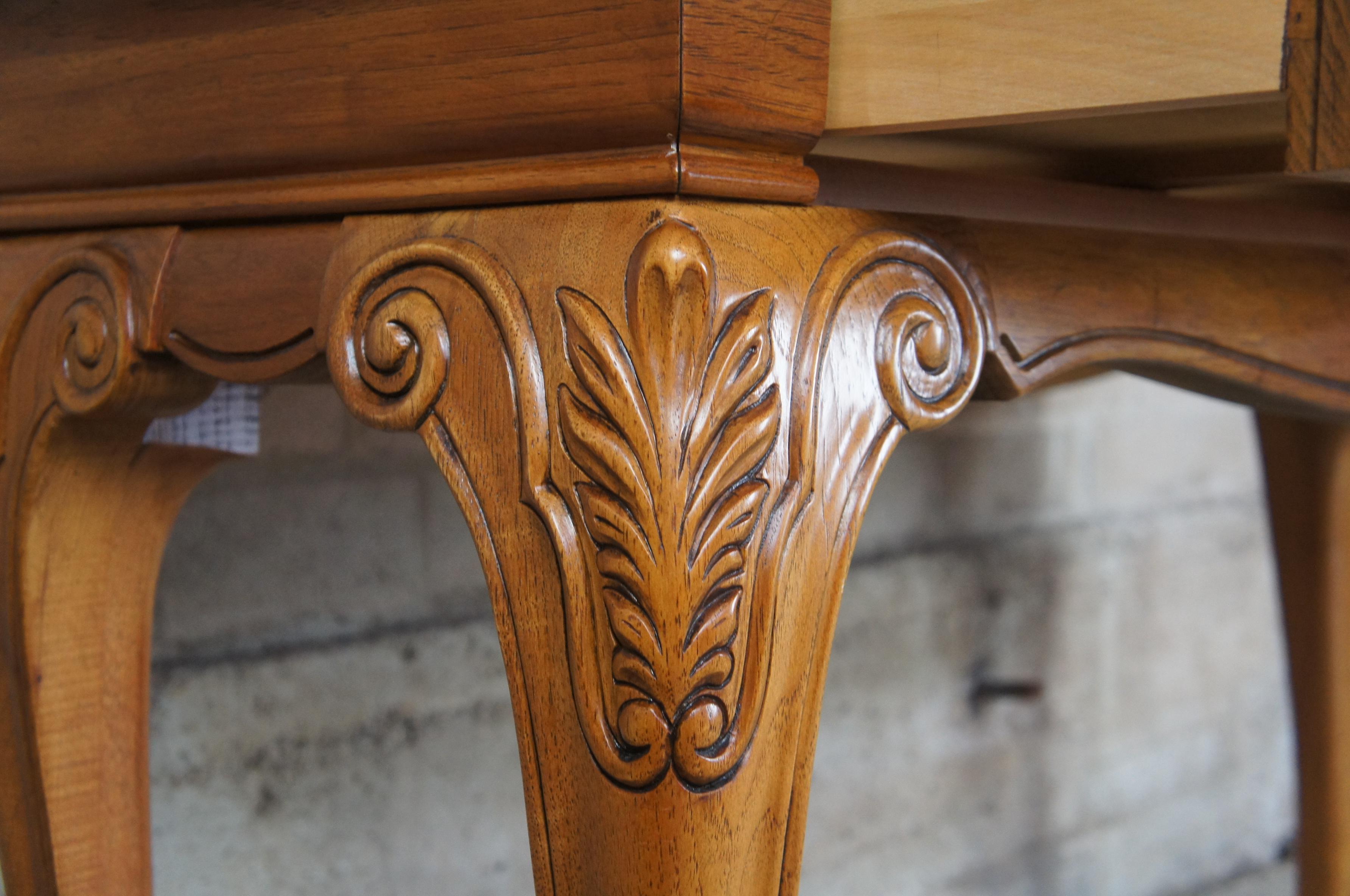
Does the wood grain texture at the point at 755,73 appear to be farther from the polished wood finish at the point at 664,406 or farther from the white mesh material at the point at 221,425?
the white mesh material at the point at 221,425

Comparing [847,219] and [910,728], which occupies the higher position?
[847,219]

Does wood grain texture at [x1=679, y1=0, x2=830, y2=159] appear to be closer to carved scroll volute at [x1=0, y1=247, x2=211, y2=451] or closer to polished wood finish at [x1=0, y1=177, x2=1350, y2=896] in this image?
polished wood finish at [x1=0, y1=177, x2=1350, y2=896]

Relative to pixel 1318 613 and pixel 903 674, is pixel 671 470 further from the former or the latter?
pixel 903 674

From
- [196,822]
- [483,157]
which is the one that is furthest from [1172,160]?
[196,822]

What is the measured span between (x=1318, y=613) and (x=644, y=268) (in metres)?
0.68

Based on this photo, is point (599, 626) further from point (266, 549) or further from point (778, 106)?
point (266, 549)

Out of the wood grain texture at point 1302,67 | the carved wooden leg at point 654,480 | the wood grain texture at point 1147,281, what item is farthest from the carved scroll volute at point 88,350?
the wood grain texture at point 1302,67

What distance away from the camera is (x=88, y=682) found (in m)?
0.51

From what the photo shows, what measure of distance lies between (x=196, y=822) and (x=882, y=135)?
1.90 feet

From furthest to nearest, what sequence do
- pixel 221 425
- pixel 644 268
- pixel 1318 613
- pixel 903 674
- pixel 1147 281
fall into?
pixel 903 674, pixel 1318 613, pixel 221 425, pixel 1147 281, pixel 644 268

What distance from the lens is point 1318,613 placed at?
0.82 meters

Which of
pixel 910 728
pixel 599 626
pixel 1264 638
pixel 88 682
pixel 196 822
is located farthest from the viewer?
pixel 1264 638

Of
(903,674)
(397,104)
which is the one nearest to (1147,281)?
(397,104)

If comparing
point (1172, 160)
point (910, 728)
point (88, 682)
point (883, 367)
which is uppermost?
point (1172, 160)
